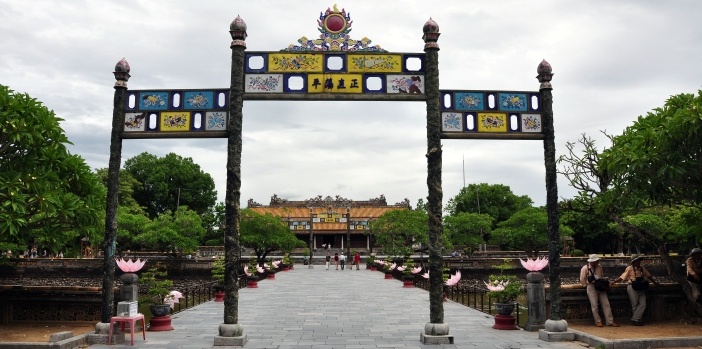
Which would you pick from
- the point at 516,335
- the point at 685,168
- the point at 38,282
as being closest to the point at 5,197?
the point at 516,335

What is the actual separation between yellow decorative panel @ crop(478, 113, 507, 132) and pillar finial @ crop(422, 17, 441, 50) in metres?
1.80

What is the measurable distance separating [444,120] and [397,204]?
58422 mm

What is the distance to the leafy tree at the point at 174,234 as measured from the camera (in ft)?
112

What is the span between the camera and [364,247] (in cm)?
6700

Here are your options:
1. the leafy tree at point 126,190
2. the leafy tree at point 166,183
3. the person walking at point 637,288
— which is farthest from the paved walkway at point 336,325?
the leafy tree at point 166,183

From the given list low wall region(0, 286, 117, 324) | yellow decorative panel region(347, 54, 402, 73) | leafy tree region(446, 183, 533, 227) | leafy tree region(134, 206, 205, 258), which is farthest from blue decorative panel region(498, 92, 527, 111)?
leafy tree region(446, 183, 533, 227)

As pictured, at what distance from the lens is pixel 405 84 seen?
1112 centimetres

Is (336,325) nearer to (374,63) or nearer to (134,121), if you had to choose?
(374,63)

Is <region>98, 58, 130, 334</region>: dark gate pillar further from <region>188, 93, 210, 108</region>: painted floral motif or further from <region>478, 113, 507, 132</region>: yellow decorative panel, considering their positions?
<region>478, 113, 507, 132</region>: yellow decorative panel

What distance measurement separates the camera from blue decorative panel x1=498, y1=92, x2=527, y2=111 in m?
11.5

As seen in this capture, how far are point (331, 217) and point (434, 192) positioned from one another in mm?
55873

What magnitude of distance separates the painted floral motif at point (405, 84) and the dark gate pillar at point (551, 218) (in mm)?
2844

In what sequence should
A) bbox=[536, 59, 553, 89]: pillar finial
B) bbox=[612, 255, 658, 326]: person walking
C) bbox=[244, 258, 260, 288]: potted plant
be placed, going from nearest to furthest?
1. bbox=[536, 59, 553, 89]: pillar finial
2. bbox=[612, 255, 658, 326]: person walking
3. bbox=[244, 258, 260, 288]: potted plant

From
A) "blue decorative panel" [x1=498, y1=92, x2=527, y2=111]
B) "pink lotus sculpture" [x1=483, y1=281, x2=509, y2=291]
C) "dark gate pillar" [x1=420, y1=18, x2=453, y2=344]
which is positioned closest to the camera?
"dark gate pillar" [x1=420, y1=18, x2=453, y2=344]
